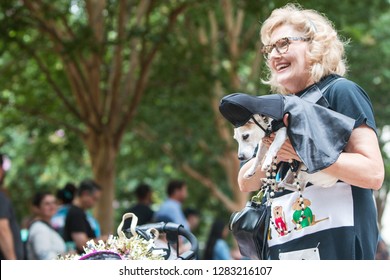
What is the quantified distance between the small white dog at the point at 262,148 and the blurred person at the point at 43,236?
5.56 meters

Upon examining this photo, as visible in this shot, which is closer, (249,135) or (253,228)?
(249,135)

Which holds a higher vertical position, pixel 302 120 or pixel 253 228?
pixel 302 120

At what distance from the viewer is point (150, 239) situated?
11.4ft

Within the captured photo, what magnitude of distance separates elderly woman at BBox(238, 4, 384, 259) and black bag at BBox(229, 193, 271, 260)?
4 cm

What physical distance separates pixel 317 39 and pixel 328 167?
61 centimetres

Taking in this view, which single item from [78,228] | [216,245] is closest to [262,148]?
[78,228]

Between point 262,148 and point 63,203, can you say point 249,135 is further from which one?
point 63,203

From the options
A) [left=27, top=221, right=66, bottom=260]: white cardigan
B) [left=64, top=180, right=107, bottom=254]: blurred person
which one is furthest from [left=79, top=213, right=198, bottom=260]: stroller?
[left=64, top=180, right=107, bottom=254]: blurred person

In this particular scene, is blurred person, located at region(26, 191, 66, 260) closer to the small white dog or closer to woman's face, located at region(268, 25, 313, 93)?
woman's face, located at region(268, 25, 313, 93)

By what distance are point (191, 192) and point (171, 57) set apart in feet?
27.6
